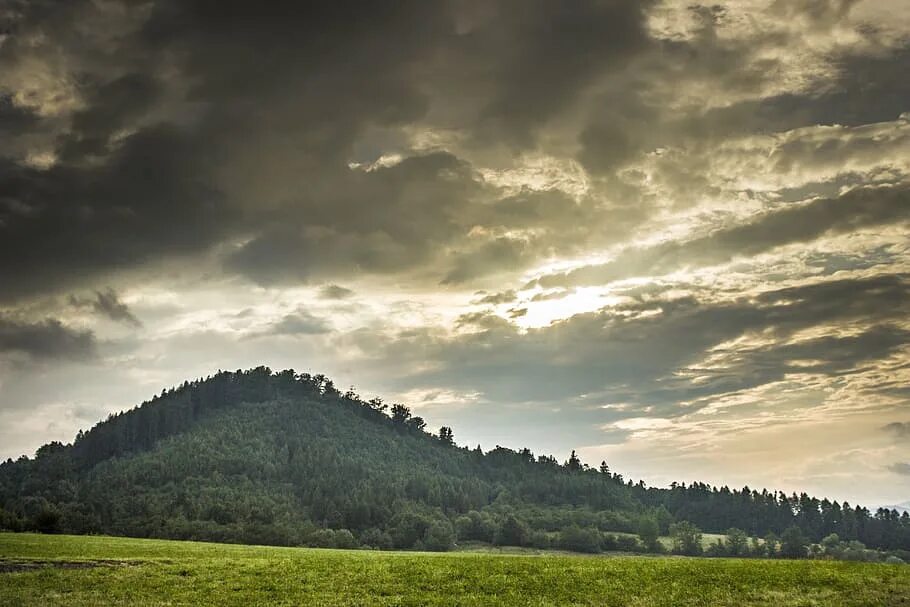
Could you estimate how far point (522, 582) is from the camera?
40219mm

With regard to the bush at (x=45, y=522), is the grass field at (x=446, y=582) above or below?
above

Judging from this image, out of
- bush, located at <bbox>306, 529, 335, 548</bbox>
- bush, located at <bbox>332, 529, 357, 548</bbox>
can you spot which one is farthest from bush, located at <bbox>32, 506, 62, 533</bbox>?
bush, located at <bbox>332, 529, 357, 548</bbox>

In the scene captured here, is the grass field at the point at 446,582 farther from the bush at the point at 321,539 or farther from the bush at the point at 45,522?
the bush at the point at 321,539

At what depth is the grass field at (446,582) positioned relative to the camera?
36.2 m

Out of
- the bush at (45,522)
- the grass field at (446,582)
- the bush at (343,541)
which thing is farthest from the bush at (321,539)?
the grass field at (446,582)

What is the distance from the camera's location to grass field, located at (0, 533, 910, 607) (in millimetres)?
36219

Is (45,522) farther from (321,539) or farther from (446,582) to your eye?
(446,582)

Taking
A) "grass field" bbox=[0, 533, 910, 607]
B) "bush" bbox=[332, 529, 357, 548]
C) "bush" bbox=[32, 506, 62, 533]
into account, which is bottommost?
"bush" bbox=[332, 529, 357, 548]

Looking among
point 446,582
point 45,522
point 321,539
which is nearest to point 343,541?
point 321,539

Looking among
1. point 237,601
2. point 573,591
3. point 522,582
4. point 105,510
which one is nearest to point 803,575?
point 573,591

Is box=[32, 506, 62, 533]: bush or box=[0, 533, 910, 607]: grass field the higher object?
box=[0, 533, 910, 607]: grass field

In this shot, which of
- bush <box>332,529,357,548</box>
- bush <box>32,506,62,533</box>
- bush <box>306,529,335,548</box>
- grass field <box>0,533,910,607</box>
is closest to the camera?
grass field <box>0,533,910,607</box>

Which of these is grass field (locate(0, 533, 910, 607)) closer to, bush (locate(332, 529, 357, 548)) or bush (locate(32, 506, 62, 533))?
bush (locate(32, 506, 62, 533))

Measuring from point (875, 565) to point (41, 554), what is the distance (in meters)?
62.9
